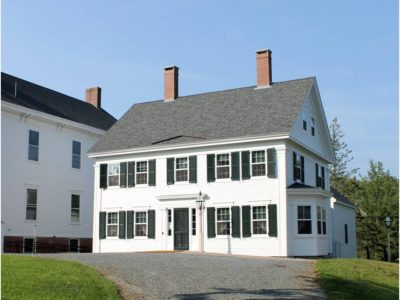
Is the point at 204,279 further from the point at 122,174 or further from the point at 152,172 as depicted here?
the point at 122,174

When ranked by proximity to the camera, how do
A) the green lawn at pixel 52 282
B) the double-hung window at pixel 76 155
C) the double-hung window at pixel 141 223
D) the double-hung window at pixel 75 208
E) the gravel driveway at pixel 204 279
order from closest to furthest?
the green lawn at pixel 52 282
the gravel driveway at pixel 204 279
the double-hung window at pixel 141 223
the double-hung window at pixel 75 208
the double-hung window at pixel 76 155

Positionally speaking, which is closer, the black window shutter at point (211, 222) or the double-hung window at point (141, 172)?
the black window shutter at point (211, 222)

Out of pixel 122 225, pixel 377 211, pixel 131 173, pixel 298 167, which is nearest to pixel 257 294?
pixel 298 167

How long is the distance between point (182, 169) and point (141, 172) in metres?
2.39

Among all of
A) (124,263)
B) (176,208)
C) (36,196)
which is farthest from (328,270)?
(36,196)

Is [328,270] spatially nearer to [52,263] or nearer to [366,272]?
[366,272]

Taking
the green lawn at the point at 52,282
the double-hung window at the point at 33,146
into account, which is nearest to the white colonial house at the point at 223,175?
the double-hung window at the point at 33,146

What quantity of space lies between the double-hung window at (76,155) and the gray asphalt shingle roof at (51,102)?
1.49m

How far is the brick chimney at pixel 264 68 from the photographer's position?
28.4m

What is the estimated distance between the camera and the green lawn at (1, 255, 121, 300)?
10219mm

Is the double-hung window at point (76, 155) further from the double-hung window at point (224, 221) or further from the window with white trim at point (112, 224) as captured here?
the double-hung window at point (224, 221)

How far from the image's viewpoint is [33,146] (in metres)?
29.4

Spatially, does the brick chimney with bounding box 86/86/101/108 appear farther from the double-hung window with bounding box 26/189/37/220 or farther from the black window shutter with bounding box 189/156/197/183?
the black window shutter with bounding box 189/156/197/183

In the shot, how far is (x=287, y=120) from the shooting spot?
24938mm
